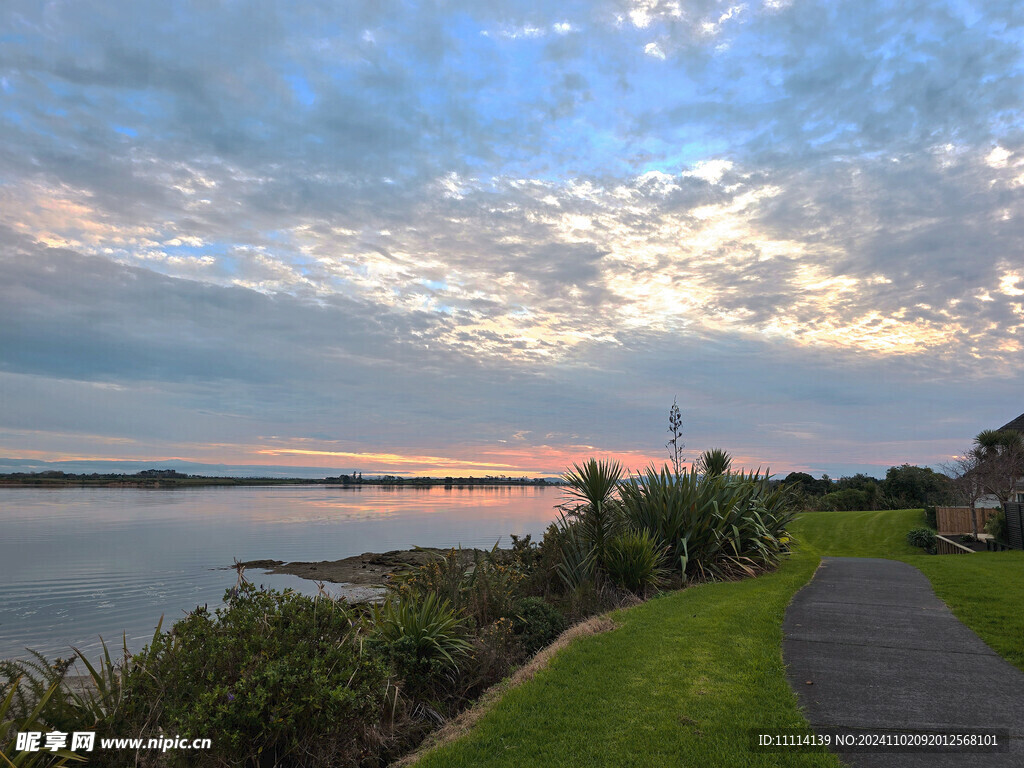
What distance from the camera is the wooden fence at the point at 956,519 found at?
1092 inches

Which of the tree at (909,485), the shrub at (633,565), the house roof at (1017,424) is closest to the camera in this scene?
the shrub at (633,565)

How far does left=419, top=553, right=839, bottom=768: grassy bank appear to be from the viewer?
4141 millimetres

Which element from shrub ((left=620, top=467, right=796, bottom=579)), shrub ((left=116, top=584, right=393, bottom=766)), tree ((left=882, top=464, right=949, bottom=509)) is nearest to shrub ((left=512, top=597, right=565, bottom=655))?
shrub ((left=116, top=584, right=393, bottom=766))

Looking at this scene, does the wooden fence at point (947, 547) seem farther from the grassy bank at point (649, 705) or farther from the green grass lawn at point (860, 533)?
the grassy bank at point (649, 705)

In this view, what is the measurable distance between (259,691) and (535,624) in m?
4.64

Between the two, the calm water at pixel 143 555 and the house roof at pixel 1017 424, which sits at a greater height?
the house roof at pixel 1017 424

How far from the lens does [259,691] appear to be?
4.36 m

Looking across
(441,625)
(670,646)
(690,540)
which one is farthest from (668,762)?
(690,540)

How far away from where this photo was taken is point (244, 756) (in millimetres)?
4484

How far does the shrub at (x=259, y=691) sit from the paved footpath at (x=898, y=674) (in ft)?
12.0

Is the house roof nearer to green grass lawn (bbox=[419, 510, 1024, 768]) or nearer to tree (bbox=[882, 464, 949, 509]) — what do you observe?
tree (bbox=[882, 464, 949, 509])

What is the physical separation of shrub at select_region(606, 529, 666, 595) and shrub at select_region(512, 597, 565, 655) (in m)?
2.60

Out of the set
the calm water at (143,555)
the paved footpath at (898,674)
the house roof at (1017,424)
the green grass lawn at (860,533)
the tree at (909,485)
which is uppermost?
the house roof at (1017,424)

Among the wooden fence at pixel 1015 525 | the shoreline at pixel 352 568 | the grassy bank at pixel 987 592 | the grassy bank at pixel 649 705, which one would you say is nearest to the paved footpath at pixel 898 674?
the grassy bank at pixel 987 592
